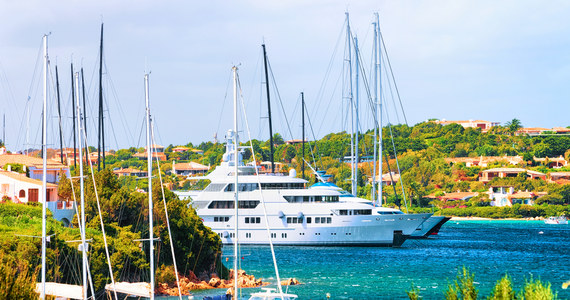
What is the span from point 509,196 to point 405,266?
285 ft

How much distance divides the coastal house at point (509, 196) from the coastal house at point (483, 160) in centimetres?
1606

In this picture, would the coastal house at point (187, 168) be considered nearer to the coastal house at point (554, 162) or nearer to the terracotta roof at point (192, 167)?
the terracotta roof at point (192, 167)

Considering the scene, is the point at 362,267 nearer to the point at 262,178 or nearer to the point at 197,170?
the point at 262,178

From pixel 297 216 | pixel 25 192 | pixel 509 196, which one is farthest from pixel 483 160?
pixel 25 192

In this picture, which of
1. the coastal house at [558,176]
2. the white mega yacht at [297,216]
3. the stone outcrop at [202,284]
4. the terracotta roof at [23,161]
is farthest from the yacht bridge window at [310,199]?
the coastal house at [558,176]

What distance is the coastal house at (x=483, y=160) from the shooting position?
148 m

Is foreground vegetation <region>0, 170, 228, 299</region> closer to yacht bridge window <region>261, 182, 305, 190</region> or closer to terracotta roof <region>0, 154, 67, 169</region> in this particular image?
terracotta roof <region>0, 154, 67, 169</region>

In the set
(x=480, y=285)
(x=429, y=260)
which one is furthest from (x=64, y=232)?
(x=429, y=260)

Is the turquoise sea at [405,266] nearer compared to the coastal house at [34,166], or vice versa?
the turquoise sea at [405,266]

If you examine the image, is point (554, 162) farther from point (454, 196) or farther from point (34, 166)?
point (34, 166)

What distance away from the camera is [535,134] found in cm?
17725

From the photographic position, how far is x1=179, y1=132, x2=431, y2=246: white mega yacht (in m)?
56.7

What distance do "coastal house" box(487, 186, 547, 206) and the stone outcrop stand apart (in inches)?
3833

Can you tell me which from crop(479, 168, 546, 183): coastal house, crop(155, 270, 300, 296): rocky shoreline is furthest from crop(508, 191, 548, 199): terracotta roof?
crop(155, 270, 300, 296): rocky shoreline
